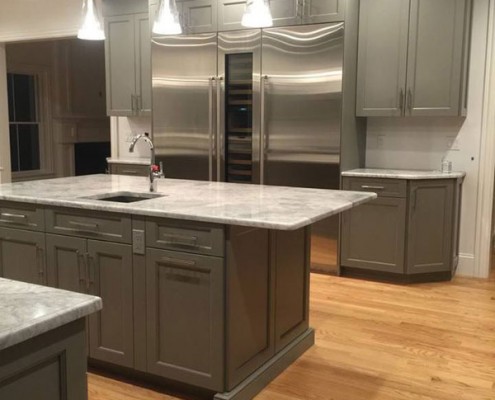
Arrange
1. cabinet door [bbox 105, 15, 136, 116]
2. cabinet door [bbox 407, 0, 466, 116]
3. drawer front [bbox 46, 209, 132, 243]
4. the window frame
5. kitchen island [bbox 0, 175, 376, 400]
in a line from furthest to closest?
the window frame → cabinet door [bbox 105, 15, 136, 116] → cabinet door [bbox 407, 0, 466, 116] → drawer front [bbox 46, 209, 132, 243] → kitchen island [bbox 0, 175, 376, 400]

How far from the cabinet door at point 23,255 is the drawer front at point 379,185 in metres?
2.49

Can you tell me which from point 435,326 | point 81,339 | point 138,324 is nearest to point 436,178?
point 435,326

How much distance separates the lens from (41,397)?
4.21 feet

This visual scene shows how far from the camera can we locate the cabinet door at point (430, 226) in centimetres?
441

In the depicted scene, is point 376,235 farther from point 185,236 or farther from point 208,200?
→ point 185,236

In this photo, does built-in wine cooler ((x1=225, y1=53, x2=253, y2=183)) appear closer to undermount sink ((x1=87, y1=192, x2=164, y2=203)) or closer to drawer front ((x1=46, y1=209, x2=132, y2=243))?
undermount sink ((x1=87, y1=192, x2=164, y2=203))

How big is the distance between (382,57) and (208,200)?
2411mm

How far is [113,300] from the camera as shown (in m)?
2.77

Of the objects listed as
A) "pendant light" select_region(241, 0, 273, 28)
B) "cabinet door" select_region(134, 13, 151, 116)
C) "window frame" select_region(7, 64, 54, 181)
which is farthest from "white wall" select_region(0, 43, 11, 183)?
"pendant light" select_region(241, 0, 273, 28)

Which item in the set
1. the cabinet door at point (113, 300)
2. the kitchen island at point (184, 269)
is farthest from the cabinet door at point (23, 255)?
the cabinet door at point (113, 300)

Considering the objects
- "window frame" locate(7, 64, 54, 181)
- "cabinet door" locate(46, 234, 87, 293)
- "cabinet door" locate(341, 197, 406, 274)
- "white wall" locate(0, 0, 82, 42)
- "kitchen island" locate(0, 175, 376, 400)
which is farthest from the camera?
"window frame" locate(7, 64, 54, 181)

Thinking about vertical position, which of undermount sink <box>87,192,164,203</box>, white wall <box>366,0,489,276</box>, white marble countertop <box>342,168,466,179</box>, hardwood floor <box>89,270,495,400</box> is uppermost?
white wall <box>366,0,489,276</box>

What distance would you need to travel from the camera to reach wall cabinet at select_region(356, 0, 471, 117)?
4.29 metres

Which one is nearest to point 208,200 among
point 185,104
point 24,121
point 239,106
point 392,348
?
point 392,348
